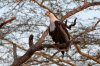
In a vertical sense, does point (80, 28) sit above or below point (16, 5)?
below

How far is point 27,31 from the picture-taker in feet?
20.2

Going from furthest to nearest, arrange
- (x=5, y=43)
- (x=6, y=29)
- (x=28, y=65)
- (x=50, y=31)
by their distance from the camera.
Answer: (x=28, y=65) < (x=5, y=43) < (x=6, y=29) < (x=50, y=31)

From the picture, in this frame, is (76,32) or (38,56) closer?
(76,32)

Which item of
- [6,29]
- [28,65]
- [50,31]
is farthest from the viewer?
[28,65]

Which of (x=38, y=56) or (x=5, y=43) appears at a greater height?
(x=5, y=43)

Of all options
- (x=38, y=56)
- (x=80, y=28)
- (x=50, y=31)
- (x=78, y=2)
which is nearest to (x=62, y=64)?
(x=38, y=56)

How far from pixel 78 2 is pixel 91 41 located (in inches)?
29.8

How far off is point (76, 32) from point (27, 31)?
35.7 inches

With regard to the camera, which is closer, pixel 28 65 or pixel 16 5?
pixel 16 5

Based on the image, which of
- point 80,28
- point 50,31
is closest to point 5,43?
point 80,28

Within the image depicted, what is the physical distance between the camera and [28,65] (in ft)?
21.5

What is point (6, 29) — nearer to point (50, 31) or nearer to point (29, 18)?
point (29, 18)

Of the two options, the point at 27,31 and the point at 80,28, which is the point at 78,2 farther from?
the point at 27,31

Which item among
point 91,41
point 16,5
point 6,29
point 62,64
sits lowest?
point 62,64
